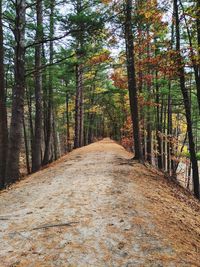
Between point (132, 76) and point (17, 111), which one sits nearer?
point (17, 111)

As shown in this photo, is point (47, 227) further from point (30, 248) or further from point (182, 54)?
point (182, 54)

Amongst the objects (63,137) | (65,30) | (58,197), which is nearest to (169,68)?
(65,30)

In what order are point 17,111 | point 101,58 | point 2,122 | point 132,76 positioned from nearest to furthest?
point 17,111, point 2,122, point 132,76, point 101,58

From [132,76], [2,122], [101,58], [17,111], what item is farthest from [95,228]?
[101,58]

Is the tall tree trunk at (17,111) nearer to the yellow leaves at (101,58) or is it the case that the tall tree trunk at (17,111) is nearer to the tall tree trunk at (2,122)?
the tall tree trunk at (2,122)

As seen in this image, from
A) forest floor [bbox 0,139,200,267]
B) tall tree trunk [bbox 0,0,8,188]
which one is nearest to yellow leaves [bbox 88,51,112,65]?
tall tree trunk [bbox 0,0,8,188]

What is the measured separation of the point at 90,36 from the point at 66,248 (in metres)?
7.21

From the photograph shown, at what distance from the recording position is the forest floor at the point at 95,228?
347cm

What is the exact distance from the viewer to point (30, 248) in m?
3.68

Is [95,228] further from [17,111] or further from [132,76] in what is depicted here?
[132,76]

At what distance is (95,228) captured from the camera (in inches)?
168

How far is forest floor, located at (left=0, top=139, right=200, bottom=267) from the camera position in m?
3.47

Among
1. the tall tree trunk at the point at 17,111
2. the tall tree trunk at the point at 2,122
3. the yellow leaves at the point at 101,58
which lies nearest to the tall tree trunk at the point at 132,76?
the tall tree trunk at the point at 17,111

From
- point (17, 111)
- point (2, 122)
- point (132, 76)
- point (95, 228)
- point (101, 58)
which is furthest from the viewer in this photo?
point (101, 58)
